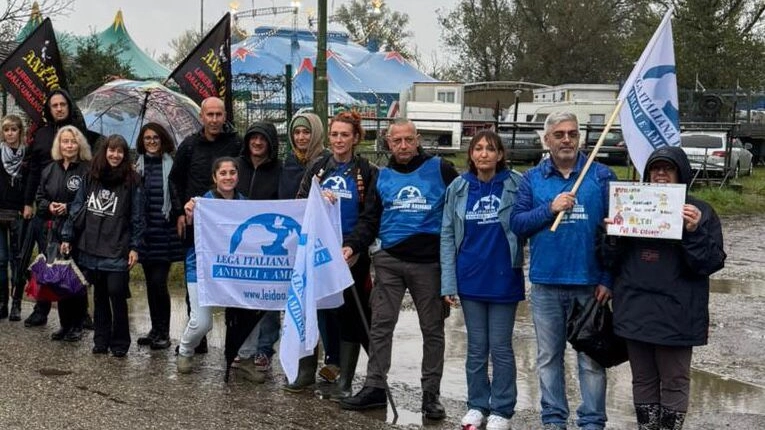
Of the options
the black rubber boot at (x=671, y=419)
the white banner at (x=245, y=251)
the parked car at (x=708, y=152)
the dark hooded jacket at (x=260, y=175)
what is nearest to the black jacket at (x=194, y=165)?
the dark hooded jacket at (x=260, y=175)

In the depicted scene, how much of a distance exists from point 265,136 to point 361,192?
1.02 metres

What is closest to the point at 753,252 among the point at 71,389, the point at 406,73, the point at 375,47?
the point at 71,389

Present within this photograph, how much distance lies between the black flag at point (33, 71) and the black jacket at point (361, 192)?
13.2 feet

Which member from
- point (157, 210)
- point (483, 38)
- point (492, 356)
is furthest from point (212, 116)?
point (483, 38)

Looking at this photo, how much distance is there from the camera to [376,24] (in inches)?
2687

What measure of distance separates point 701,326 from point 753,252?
10.3 m

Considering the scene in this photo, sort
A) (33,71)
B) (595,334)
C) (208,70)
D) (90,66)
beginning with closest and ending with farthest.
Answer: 1. (595,334)
2. (33,71)
3. (208,70)
4. (90,66)

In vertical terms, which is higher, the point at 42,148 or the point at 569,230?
the point at 42,148

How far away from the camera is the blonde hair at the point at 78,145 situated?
27.5ft

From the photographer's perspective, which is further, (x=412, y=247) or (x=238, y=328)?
(x=238, y=328)

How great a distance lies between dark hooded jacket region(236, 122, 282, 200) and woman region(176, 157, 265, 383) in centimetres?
8

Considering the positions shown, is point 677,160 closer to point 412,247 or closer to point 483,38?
point 412,247

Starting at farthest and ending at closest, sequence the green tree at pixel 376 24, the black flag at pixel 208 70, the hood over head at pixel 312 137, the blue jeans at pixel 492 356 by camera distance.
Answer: the green tree at pixel 376 24 → the black flag at pixel 208 70 → the hood over head at pixel 312 137 → the blue jeans at pixel 492 356

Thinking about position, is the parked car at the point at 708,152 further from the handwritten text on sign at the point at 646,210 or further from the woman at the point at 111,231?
the handwritten text on sign at the point at 646,210
